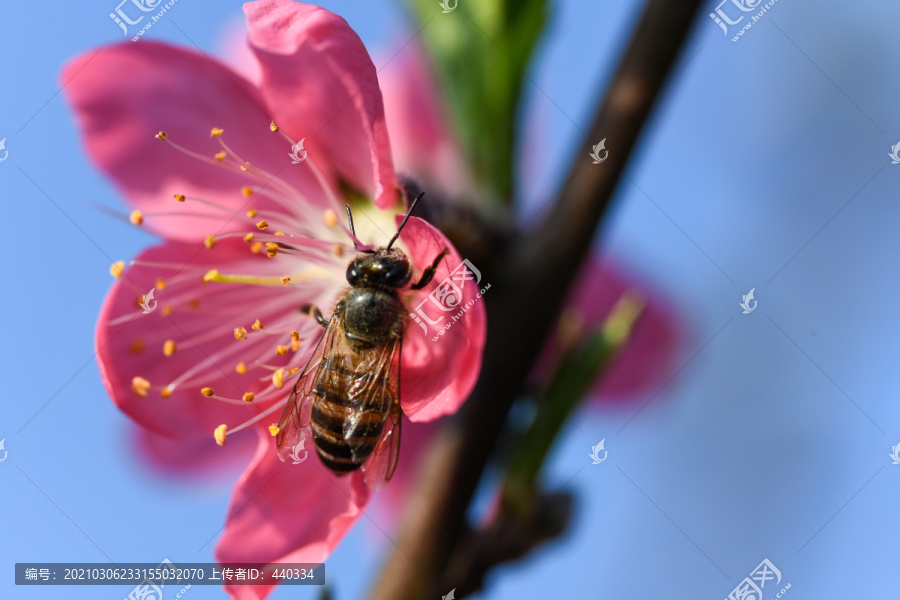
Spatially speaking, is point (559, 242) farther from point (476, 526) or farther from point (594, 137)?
point (476, 526)

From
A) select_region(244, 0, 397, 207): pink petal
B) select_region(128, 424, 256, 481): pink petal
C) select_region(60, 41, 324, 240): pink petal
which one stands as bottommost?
select_region(128, 424, 256, 481): pink petal

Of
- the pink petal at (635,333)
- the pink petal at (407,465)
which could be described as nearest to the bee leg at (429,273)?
the pink petal at (407,465)

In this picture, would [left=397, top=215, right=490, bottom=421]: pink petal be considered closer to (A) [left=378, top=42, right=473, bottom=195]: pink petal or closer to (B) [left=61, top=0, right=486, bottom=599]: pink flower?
(B) [left=61, top=0, right=486, bottom=599]: pink flower

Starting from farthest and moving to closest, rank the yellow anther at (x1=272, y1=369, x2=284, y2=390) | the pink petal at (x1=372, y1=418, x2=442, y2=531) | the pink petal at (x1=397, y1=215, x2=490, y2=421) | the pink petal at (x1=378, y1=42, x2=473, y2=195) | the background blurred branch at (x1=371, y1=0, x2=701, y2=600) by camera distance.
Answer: the pink petal at (x1=378, y1=42, x2=473, y2=195) → the pink petal at (x1=372, y1=418, x2=442, y2=531) → the yellow anther at (x1=272, y1=369, x2=284, y2=390) → the background blurred branch at (x1=371, y1=0, x2=701, y2=600) → the pink petal at (x1=397, y1=215, x2=490, y2=421)

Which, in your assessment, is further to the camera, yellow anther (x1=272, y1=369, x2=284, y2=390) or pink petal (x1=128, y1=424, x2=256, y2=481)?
pink petal (x1=128, y1=424, x2=256, y2=481)

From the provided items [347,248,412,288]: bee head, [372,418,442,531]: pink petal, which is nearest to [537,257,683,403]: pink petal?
[372,418,442,531]: pink petal

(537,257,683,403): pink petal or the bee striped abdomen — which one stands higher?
the bee striped abdomen

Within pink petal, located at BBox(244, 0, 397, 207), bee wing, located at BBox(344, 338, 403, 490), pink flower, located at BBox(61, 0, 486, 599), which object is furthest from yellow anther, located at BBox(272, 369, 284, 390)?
pink petal, located at BBox(244, 0, 397, 207)

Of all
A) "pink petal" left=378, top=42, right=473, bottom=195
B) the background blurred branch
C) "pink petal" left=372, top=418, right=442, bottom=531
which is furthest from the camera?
"pink petal" left=378, top=42, right=473, bottom=195
